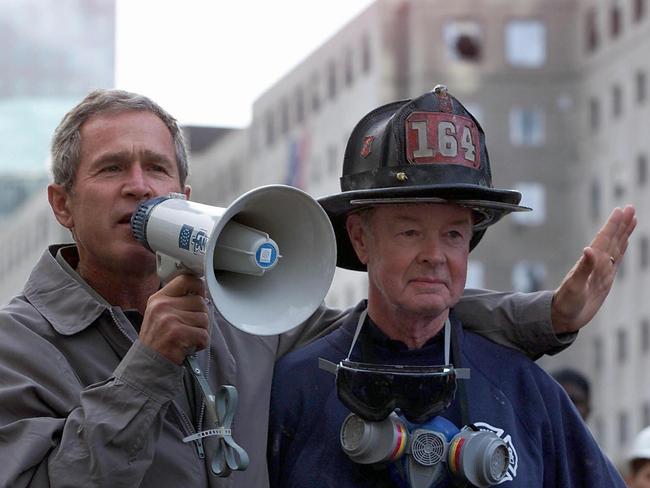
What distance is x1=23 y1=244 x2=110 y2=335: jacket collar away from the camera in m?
5.32

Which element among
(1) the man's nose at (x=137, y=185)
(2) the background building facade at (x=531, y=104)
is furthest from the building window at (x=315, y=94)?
(1) the man's nose at (x=137, y=185)

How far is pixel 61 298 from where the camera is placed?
17.7 ft

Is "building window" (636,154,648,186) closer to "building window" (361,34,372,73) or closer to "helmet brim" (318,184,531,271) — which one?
"building window" (361,34,372,73)

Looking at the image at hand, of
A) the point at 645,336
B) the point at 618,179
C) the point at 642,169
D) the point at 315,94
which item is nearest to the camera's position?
the point at 645,336

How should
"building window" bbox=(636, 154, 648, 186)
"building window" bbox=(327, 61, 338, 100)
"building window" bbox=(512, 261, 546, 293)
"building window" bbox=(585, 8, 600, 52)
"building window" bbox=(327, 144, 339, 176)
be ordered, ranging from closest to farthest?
"building window" bbox=(636, 154, 648, 186) < "building window" bbox=(512, 261, 546, 293) < "building window" bbox=(585, 8, 600, 52) < "building window" bbox=(327, 144, 339, 176) < "building window" bbox=(327, 61, 338, 100)

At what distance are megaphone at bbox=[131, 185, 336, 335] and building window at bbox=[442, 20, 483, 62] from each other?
5964cm

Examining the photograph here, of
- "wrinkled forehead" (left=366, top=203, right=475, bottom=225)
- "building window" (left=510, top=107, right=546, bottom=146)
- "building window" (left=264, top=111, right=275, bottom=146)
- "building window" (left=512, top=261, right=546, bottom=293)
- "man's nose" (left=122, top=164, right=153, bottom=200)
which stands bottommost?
"wrinkled forehead" (left=366, top=203, right=475, bottom=225)

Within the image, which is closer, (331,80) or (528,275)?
(528,275)

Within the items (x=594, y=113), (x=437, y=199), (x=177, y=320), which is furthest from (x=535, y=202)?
(x=177, y=320)

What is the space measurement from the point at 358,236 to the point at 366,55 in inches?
2359

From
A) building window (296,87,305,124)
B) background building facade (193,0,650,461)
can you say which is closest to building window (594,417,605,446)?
background building facade (193,0,650,461)

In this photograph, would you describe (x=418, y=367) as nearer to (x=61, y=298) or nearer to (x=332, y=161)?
(x=61, y=298)

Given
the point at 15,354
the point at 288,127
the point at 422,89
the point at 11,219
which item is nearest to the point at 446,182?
the point at 15,354

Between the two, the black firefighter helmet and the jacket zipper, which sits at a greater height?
the black firefighter helmet
